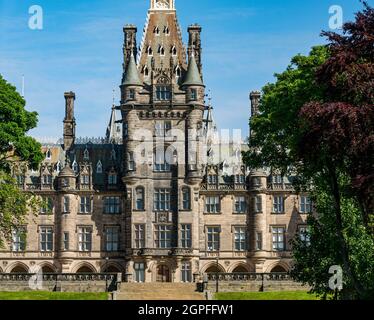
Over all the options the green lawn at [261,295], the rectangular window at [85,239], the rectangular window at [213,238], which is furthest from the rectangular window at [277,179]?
the green lawn at [261,295]

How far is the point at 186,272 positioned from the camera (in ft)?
257

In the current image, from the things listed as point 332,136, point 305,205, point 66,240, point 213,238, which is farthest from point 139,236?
point 332,136

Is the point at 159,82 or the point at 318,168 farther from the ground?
the point at 159,82

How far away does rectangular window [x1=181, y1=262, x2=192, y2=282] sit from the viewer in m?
78.1

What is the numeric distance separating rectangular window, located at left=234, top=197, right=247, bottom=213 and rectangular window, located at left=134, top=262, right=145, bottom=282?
9.74 metres

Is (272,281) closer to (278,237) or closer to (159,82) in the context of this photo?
(278,237)

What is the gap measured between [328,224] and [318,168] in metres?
9.33

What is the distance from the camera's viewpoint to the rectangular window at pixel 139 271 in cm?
7812

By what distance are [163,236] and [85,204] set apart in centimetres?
778

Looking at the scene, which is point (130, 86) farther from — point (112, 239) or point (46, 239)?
point (46, 239)

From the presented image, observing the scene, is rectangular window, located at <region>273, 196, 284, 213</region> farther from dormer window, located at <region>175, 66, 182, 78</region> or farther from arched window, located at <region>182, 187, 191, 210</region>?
dormer window, located at <region>175, 66, 182, 78</region>

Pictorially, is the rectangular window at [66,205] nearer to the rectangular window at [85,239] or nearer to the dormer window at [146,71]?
the rectangular window at [85,239]
